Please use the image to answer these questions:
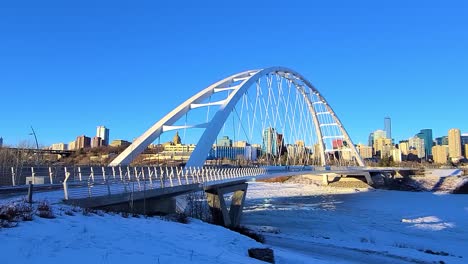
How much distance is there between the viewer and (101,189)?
18047mm

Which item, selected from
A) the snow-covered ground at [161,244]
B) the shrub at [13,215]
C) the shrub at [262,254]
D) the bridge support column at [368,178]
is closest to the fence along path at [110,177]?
the snow-covered ground at [161,244]

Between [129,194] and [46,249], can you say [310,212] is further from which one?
[46,249]

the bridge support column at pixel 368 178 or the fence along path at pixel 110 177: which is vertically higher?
the fence along path at pixel 110 177

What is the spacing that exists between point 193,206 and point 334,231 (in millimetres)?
11090

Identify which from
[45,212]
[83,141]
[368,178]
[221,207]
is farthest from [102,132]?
[45,212]

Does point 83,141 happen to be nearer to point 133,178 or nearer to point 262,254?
point 133,178

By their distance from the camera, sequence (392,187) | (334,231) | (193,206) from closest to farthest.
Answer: (193,206)
(334,231)
(392,187)

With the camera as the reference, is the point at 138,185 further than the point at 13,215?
Yes

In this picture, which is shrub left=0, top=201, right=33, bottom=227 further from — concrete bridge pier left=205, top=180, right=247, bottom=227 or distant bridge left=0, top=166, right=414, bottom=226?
concrete bridge pier left=205, top=180, right=247, bottom=227

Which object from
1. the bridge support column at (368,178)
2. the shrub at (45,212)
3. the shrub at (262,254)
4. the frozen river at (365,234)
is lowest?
the frozen river at (365,234)

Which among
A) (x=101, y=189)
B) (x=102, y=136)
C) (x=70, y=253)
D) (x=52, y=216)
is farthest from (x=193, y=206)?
(x=102, y=136)

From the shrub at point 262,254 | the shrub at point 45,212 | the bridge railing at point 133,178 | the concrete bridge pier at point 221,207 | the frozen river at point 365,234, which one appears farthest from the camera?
the concrete bridge pier at point 221,207

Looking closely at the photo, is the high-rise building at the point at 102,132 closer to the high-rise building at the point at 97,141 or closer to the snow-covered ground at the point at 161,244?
the high-rise building at the point at 97,141

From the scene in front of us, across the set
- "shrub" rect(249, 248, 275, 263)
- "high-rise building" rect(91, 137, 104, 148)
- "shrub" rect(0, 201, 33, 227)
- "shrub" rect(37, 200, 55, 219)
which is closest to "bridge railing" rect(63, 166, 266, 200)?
"shrub" rect(37, 200, 55, 219)
